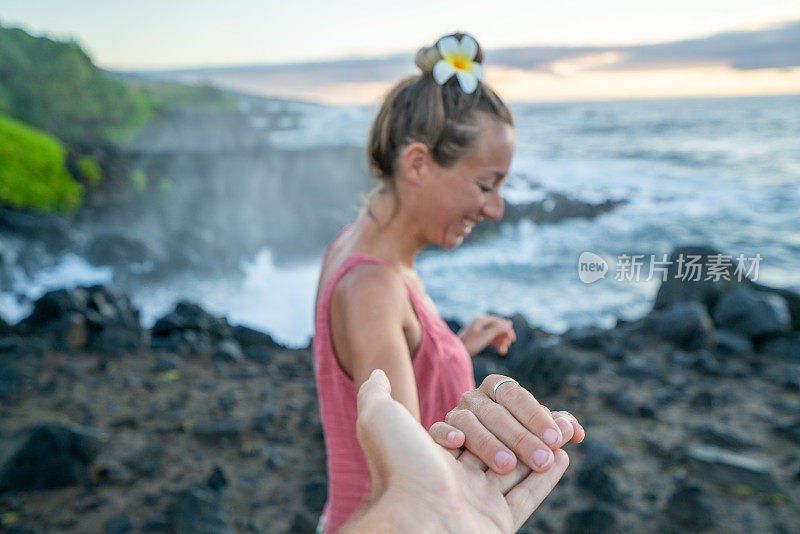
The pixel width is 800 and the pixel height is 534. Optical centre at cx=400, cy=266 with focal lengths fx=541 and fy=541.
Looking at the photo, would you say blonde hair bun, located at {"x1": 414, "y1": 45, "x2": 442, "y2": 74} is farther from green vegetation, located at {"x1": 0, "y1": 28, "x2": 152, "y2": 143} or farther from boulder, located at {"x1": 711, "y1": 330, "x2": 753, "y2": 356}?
green vegetation, located at {"x1": 0, "y1": 28, "x2": 152, "y2": 143}

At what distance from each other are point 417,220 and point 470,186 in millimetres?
223

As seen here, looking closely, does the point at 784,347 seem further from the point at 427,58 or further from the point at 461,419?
the point at 461,419

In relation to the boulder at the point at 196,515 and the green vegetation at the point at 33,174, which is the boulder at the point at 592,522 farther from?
the green vegetation at the point at 33,174

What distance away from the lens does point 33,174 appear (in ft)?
42.3

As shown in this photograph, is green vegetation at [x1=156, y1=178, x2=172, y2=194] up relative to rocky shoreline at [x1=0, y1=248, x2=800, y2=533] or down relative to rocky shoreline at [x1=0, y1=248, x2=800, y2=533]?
up

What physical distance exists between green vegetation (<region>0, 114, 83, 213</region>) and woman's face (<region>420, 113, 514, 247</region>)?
523 inches

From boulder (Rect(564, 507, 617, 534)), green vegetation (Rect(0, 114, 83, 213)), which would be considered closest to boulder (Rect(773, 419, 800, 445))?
boulder (Rect(564, 507, 617, 534))

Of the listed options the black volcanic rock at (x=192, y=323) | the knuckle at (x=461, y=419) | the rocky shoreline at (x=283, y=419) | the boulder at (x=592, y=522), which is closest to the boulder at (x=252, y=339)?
the rocky shoreline at (x=283, y=419)

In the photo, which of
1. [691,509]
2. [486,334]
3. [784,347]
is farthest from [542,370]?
[784,347]

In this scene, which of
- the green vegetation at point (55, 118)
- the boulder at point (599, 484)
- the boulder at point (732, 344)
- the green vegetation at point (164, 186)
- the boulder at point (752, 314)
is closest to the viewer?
the boulder at point (599, 484)

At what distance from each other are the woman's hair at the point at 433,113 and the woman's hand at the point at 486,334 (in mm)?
877

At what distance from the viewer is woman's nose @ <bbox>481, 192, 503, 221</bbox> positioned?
1892 mm

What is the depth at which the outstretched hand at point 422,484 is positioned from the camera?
0.89 metres

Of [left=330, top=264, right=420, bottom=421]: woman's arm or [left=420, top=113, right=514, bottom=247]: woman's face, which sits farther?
[left=420, top=113, right=514, bottom=247]: woman's face
